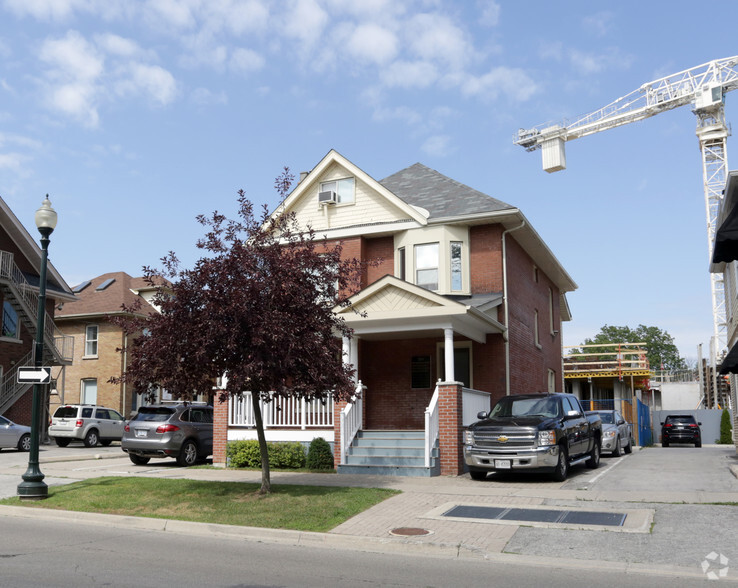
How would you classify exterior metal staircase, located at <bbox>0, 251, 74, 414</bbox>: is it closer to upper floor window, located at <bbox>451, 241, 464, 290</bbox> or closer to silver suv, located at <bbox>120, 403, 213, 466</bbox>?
silver suv, located at <bbox>120, 403, 213, 466</bbox>

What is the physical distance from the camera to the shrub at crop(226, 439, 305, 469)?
17141mm

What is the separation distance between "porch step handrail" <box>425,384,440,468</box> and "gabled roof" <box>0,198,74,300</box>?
67.4 feet

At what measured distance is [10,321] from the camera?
30781 mm

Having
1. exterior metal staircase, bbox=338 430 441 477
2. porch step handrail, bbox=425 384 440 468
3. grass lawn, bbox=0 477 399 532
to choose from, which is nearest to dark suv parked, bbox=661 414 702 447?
exterior metal staircase, bbox=338 430 441 477

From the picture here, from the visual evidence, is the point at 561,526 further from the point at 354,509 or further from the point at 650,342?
the point at 650,342

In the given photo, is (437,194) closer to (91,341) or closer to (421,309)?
(421,309)

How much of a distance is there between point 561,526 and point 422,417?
10.1m

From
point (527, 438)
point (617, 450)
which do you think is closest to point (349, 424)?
point (527, 438)

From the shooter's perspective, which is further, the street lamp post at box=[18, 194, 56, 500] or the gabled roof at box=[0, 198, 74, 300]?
the gabled roof at box=[0, 198, 74, 300]

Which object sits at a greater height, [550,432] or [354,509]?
[550,432]

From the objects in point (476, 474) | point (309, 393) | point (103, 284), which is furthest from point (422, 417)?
point (103, 284)

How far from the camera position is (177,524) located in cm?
1020

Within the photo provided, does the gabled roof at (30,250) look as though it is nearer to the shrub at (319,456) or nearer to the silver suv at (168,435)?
the silver suv at (168,435)

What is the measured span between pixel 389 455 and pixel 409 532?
22.9 ft
